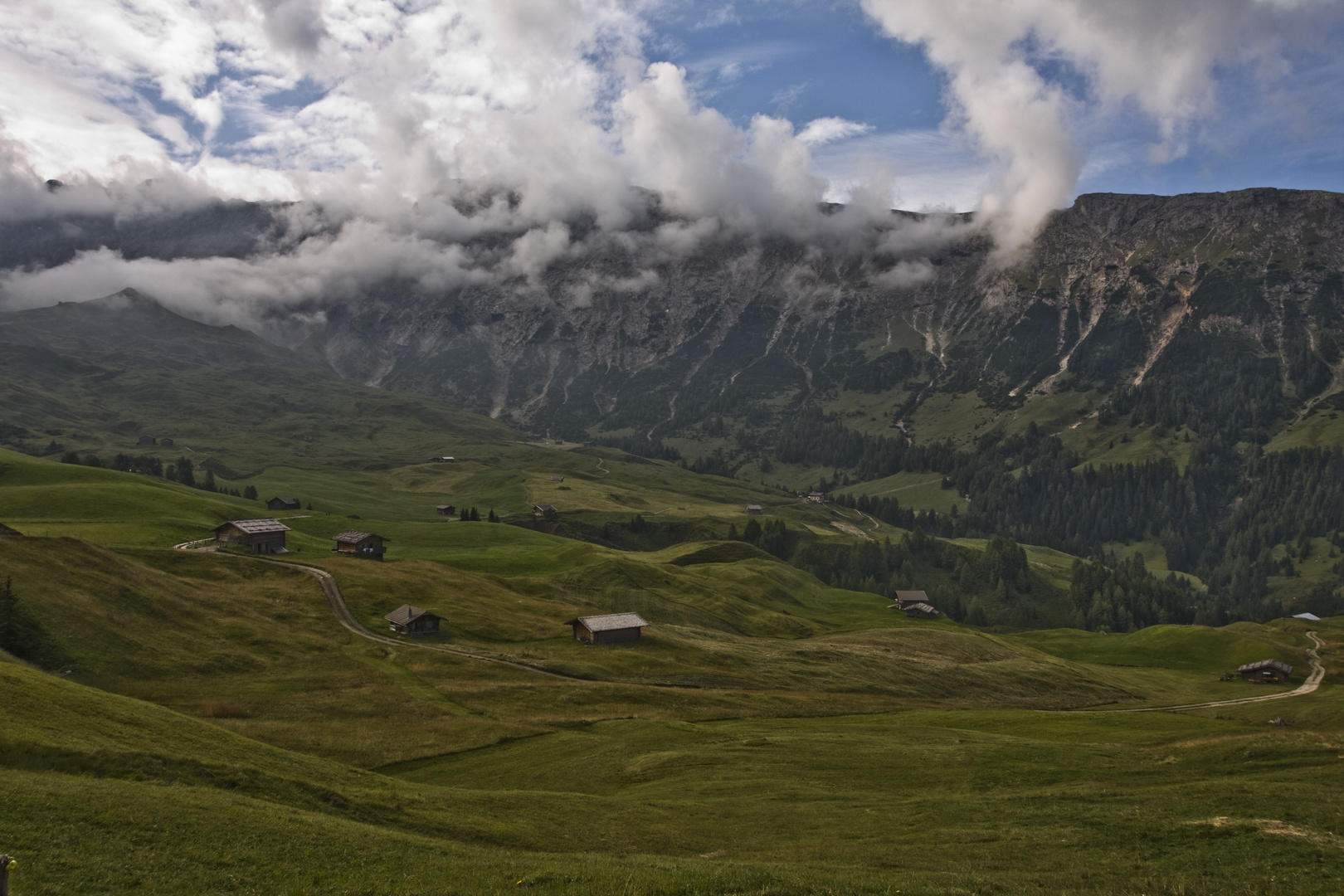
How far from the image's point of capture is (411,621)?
10312 cm

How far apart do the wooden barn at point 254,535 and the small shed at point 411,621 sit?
43.7 meters

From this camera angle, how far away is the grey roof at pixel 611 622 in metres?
110

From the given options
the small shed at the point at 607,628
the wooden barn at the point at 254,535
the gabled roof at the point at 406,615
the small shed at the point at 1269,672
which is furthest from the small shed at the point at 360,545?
the small shed at the point at 1269,672

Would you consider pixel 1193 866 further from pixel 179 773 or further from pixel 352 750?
pixel 352 750

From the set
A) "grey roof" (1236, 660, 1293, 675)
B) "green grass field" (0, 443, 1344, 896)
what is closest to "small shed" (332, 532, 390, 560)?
"green grass field" (0, 443, 1344, 896)

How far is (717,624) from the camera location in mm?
141875

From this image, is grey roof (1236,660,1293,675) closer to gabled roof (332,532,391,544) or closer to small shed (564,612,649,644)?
small shed (564,612,649,644)

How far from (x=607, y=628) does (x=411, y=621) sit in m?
26.1

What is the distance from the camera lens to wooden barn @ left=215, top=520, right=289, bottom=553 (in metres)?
135

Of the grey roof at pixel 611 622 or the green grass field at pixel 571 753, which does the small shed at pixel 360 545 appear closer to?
the green grass field at pixel 571 753

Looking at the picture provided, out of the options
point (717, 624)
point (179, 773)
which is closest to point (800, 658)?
point (717, 624)

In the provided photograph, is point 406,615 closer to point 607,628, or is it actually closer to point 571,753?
point 607,628

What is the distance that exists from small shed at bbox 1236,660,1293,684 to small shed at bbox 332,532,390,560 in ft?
524

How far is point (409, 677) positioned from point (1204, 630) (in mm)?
164546
